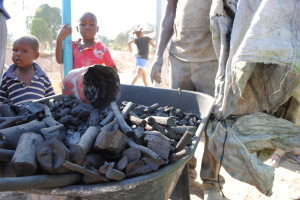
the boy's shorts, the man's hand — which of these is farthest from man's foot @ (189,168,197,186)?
the boy's shorts

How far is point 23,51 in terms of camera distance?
2842 millimetres

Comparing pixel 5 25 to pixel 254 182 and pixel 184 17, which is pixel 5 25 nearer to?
pixel 184 17

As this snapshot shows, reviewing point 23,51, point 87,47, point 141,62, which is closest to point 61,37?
point 87,47

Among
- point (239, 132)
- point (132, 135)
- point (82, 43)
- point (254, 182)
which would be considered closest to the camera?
point (132, 135)

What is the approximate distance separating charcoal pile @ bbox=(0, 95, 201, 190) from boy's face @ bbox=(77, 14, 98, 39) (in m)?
1.83

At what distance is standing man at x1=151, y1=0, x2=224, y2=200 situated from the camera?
2.59 m

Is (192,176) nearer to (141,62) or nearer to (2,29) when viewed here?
(2,29)

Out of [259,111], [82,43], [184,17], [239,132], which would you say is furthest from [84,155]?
[82,43]

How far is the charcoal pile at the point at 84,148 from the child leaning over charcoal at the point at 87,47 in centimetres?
172

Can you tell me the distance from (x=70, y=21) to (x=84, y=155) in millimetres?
2933

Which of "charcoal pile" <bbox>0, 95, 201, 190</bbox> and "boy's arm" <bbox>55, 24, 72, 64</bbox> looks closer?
"charcoal pile" <bbox>0, 95, 201, 190</bbox>

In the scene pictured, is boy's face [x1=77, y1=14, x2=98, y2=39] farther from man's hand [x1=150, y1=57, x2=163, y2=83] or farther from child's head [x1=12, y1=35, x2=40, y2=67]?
man's hand [x1=150, y1=57, x2=163, y2=83]

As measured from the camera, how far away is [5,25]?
219 cm

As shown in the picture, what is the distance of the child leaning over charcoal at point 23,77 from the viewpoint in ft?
9.18
